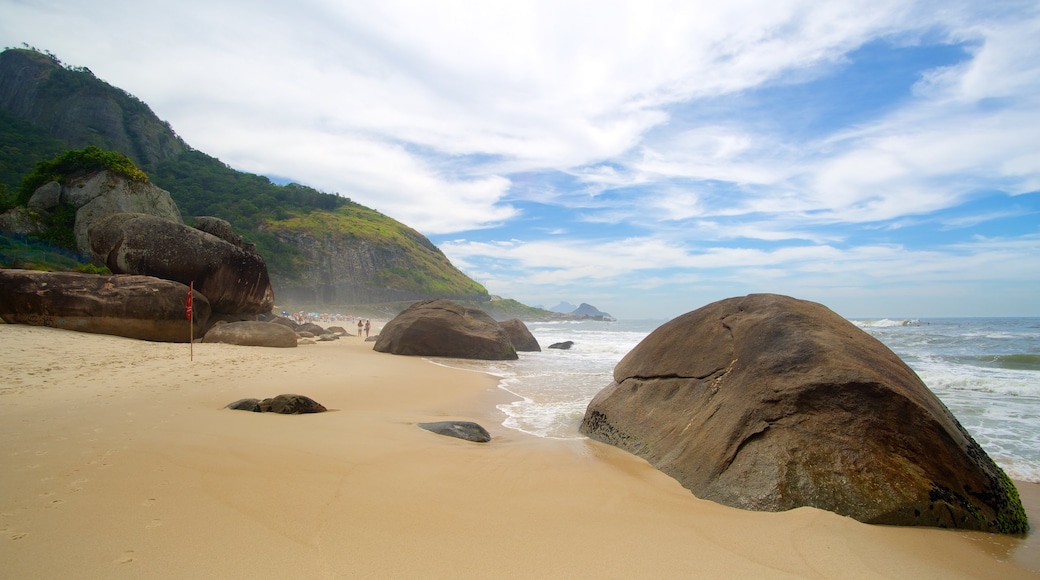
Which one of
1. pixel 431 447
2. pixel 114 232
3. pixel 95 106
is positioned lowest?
pixel 431 447

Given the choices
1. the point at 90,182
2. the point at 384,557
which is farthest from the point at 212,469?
the point at 90,182

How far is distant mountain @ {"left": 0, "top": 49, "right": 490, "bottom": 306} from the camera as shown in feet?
187

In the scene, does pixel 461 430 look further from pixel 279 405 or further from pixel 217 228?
pixel 217 228

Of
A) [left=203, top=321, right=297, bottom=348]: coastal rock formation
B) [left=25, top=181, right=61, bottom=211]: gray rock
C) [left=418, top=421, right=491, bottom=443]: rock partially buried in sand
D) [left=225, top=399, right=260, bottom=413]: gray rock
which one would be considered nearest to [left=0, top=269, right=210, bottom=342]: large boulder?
[left=203, top=321, right=297, bottom=348]: coastal rock formation

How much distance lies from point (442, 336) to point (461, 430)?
11550 millimetres

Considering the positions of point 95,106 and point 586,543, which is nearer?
point 586,543

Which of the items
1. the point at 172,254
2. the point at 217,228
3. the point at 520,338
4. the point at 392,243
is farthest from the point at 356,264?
the point at 172,254

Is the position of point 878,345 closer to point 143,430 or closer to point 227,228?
point 143,430

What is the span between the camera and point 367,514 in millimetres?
3143

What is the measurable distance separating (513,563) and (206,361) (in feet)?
34.1

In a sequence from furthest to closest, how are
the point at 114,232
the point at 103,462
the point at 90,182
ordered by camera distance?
the point at 90,182 → the point at 114,232 → the point at 103,462

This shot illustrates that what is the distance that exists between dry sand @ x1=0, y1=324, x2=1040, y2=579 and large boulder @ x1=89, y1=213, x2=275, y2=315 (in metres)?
11.4

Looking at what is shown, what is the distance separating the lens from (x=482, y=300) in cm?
10619

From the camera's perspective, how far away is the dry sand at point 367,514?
253 centimetres
